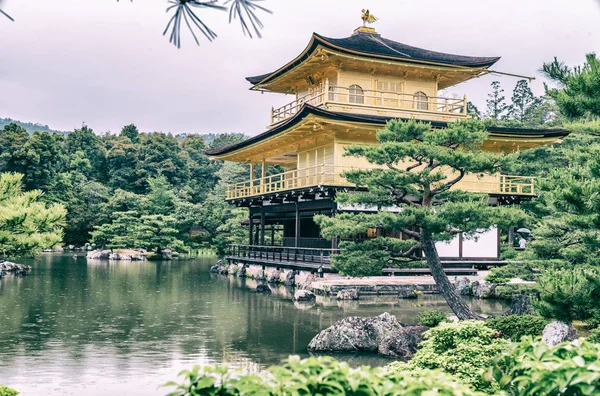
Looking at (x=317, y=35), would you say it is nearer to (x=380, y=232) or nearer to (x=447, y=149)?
(x=380, y=232)

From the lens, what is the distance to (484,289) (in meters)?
19.3

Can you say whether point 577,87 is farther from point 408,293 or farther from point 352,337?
point 408,293

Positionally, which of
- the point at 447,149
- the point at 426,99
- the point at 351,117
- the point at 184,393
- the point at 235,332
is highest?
the point at 426,99

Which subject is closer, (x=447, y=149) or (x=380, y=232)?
(x=447, y=149)

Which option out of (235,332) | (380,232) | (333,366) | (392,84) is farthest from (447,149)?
(392,84)

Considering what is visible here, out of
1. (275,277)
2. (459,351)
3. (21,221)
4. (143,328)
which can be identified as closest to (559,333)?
(459,351)

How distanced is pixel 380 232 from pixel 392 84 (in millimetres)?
5795

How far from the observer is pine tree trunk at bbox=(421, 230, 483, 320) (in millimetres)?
11359

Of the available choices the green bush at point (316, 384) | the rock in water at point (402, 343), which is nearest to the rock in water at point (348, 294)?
the rock in water at point (402, 343)

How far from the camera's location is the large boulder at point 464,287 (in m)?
19.8

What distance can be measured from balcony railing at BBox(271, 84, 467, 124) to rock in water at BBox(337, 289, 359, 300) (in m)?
7.18

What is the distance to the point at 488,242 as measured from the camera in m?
23.2

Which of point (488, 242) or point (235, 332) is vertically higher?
point (488, 242)

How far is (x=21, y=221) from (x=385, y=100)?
1395cm
